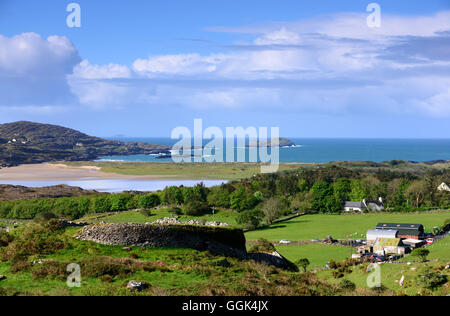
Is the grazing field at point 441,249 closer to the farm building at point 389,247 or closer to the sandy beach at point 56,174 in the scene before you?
the farm building at point 389,247

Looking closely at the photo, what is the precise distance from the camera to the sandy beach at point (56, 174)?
111125mm

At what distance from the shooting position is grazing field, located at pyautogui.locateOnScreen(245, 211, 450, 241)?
5367 centimetres

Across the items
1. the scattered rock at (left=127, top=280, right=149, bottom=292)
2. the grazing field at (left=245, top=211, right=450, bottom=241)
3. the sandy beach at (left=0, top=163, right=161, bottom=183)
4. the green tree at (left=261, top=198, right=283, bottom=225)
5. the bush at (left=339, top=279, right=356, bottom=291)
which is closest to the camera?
the scattered rock at (left=127, top=280, right=149, bottom=292)

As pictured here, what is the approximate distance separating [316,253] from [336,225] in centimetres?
1887

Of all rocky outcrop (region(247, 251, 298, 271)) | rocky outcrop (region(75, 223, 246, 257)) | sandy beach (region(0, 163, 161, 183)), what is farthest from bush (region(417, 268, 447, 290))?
sandy beach (region(0, 163, 161, 183))

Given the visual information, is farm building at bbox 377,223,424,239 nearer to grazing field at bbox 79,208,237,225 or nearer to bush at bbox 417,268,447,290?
grazing field at bbox 79,208,237,225

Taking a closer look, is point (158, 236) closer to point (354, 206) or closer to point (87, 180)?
point (354, 206)

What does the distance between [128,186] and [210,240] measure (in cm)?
7512

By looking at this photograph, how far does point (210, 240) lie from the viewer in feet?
74.1

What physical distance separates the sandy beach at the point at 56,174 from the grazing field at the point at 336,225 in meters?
55.7

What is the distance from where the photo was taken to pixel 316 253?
42812mm

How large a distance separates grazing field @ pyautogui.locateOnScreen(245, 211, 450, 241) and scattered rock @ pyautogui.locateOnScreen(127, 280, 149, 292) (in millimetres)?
37099

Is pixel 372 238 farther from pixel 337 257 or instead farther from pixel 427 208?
pixel 427 208
